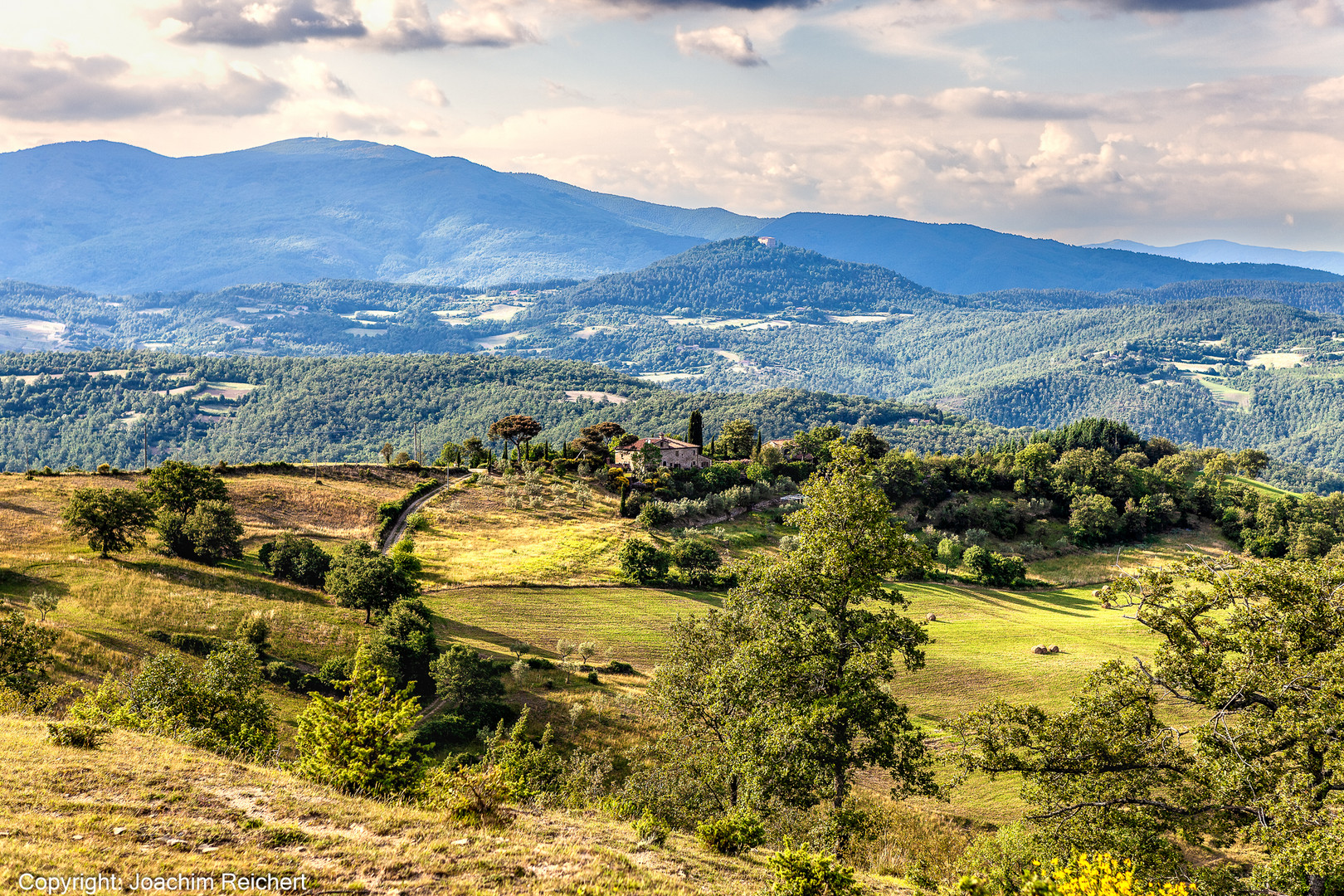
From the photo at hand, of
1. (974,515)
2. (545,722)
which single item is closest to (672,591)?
(545,722)

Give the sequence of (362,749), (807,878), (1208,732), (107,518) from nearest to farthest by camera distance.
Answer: (807,878) → (1208,732) → (362,749) → (107,518)

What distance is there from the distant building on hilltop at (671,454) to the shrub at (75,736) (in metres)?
87.1

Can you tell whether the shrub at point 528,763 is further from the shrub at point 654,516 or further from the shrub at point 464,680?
the shrub at point 654,516

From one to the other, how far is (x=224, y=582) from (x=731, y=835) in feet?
167

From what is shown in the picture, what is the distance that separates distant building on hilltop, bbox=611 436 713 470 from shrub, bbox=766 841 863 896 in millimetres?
92484

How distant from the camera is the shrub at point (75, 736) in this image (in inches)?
829

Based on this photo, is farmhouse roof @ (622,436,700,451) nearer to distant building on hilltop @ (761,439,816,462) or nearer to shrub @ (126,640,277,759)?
distant building on hilltop @ (761,439,816,462)

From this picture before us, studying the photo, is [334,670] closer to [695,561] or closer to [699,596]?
[699,596]

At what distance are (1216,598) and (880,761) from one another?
11258 millimetres

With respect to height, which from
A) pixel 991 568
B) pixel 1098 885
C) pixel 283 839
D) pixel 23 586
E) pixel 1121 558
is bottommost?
pixel 991 568

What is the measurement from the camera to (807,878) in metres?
15.6

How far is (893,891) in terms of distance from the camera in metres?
19.1

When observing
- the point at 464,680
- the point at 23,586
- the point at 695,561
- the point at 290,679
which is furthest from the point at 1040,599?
the point at 23,586

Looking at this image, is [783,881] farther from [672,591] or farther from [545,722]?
[672,591]
